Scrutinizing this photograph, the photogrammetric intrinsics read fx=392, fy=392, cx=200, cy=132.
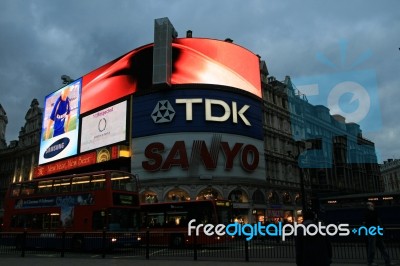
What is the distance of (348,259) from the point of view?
14.6m

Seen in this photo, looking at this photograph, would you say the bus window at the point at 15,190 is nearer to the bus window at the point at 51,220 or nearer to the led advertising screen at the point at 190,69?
the bus window at the point at 51,220

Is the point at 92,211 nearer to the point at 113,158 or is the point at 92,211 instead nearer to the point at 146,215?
the point at 146,215

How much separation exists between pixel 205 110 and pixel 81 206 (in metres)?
21.2

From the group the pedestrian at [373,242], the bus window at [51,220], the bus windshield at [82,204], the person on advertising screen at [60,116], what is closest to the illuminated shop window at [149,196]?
the bus windshield at [82,204]

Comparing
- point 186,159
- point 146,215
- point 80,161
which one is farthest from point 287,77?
point 146,215

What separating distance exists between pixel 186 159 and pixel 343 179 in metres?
30.5

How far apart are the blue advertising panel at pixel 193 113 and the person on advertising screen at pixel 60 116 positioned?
14.3m

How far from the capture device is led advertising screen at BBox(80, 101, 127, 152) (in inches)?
1763

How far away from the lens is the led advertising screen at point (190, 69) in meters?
42.7

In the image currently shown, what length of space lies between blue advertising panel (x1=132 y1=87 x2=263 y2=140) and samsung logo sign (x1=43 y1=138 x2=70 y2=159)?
1357 cm

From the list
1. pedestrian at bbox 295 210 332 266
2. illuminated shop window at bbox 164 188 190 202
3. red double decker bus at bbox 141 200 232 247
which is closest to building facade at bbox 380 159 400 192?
illuminated shop window at bbox 164 188 190 202

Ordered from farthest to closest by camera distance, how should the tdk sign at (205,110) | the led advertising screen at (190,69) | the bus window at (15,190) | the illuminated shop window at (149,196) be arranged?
the led advertising screen at (190,69) → the tdk sign at (205,110) → the illuminated shop window at (149,196) → the bus window at (15,190)

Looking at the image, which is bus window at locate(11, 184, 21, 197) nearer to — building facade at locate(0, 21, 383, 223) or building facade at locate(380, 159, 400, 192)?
building facade at locate(0, 21, 383, 223)

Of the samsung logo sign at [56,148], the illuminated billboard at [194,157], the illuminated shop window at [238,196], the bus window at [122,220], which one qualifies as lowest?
the bus window at [122,220]
